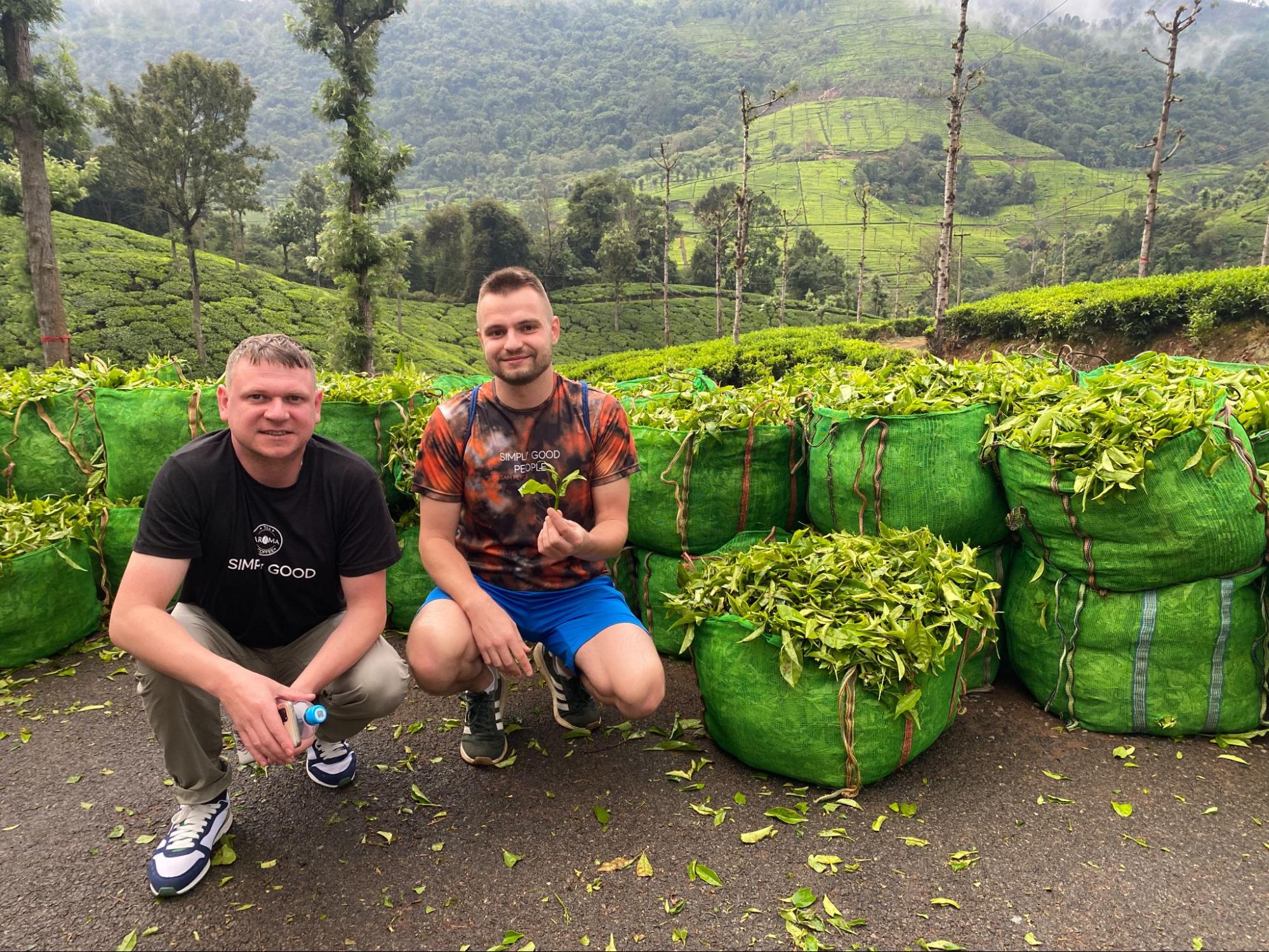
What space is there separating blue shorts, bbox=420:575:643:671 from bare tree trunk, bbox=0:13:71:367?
1376 cm

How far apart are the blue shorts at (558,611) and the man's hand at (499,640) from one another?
189 millimetres

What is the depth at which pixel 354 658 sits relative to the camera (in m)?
2.22

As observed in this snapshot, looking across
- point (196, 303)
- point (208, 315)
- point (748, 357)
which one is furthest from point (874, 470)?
point (208, 315)

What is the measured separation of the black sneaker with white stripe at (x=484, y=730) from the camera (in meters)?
2.70

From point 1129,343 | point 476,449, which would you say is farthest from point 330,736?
point 1129,343

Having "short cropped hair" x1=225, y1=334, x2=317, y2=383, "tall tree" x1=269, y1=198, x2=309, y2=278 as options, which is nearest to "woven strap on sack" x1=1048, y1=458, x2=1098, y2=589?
"short cropped hair" x1=225, y1=334, x2=317, y2=383

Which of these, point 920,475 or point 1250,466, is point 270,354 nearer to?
point 920,475

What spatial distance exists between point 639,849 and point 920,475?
173 centimetres

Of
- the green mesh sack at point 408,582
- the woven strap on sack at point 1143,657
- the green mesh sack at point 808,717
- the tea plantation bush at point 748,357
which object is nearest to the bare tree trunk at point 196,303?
the tea plantation bush at point 748,357

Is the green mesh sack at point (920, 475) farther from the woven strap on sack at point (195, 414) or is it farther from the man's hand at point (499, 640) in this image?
the woven strap on sack at point (195, 414)

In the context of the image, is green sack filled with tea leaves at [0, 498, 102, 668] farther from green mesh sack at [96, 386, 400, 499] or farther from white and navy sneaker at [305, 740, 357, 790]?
white and navy sneaker at [305, 740, 357, 790]

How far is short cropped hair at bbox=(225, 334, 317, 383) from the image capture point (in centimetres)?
215

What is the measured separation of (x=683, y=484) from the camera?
329 centimetres

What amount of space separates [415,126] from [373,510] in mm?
170115
